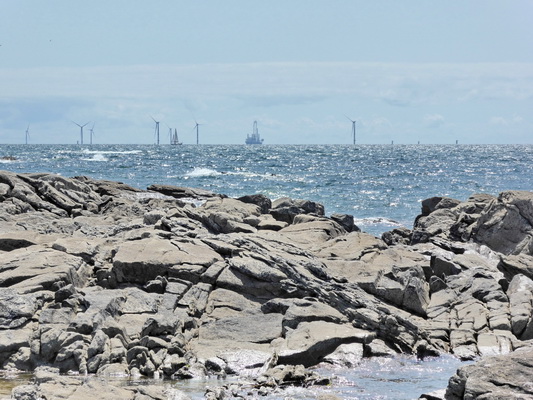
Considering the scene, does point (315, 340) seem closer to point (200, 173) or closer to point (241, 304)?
point (241, 304)

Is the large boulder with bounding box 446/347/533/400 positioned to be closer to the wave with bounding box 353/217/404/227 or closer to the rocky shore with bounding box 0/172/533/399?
the rocky shore with bounding box 0/172/533/399

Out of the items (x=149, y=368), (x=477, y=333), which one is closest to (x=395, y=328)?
(x=477, y=333)

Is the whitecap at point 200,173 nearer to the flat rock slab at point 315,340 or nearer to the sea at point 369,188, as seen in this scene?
the sea at point 369,188

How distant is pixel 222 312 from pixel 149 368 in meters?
3.86

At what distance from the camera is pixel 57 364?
1645 cm

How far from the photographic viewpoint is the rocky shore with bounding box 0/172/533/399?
16.1m

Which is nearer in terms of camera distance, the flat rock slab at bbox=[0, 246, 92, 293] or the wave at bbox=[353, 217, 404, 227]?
the flat rock slab at bbox=[0, 246, 92, 293]

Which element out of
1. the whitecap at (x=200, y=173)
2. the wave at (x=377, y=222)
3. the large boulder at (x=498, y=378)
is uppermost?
the large boulder at (x=498, y=378)

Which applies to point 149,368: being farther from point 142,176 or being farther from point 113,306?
point 142,176

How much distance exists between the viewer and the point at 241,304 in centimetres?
2011

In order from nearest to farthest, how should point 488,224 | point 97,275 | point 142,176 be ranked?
point 97,275 < point 488,224 < point 142,176

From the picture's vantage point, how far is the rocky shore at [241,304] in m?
16.1

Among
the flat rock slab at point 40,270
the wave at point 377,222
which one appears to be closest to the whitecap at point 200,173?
the wave at point 377,222

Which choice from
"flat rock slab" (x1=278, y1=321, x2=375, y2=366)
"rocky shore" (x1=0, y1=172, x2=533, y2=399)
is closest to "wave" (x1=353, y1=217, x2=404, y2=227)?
"rocky shore" (x1=0, y1=172, x2=533, y2=399)
